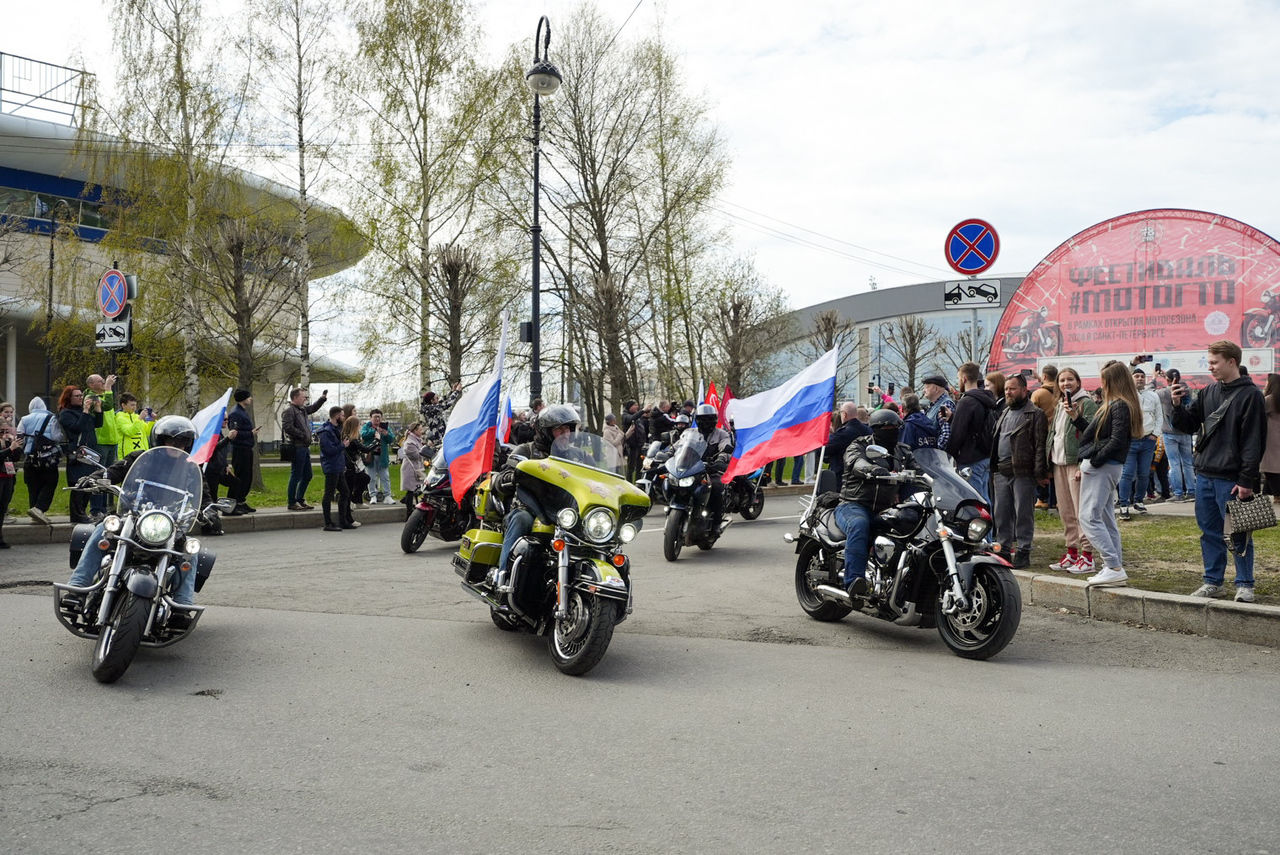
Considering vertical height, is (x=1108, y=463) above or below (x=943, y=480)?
above

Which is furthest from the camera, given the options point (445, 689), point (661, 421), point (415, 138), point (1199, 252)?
point (415, 138)

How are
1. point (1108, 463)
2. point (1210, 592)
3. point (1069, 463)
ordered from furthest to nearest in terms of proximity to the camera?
point (1069, 463), point (1108, 463), point (1210, 592)

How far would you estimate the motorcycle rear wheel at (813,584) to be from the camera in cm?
777

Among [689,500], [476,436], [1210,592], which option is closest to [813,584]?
[476,436]

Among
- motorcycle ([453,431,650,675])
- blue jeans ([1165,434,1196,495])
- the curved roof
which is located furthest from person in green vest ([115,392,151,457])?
blue jeans ([1165,434,1196,495])

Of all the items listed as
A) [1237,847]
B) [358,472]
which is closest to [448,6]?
[358,472]

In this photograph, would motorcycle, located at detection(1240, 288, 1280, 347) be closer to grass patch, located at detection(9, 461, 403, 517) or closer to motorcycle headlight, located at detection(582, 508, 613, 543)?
motorcycle headlight, located at detection(582, 508, 613, 543)

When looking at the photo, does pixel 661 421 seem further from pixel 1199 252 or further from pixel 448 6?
pixel 448 6

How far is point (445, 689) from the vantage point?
18.1ft

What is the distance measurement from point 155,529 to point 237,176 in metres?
19.8

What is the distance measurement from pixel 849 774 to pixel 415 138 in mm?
24828

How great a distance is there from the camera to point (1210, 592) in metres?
7.73

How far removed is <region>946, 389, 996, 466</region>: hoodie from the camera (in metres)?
10.1

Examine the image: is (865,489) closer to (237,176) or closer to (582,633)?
(582,633)
